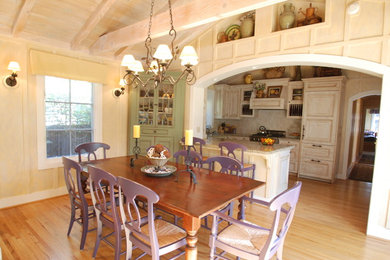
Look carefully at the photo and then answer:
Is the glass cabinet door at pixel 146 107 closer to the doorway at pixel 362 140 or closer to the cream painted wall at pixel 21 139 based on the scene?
the cream painted wall at pixel 21 139

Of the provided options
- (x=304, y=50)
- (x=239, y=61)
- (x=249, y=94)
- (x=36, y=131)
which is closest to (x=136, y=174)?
(x=36, y=131)

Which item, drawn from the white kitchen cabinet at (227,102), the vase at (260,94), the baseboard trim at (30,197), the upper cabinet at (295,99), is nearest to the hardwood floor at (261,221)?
the baseboard trim at (30,197)

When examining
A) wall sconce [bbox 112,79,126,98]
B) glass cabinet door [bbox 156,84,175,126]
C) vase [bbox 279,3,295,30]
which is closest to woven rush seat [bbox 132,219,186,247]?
glass cabinet door [bbox 156,84,175,126]

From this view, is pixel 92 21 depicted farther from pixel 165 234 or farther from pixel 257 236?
pixel 257 236

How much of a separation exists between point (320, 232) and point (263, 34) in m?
3.01

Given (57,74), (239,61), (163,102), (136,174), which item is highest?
(239,61)

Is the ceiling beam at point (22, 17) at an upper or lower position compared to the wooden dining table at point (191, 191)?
upper

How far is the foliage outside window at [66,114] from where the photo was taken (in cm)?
375

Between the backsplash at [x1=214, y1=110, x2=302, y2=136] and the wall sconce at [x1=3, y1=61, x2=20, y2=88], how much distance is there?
5167mm

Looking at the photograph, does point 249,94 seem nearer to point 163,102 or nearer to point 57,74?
point 163,102

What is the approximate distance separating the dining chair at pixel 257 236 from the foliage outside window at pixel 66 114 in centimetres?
335

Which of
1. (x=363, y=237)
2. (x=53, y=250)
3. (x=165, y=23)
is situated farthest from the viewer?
(x=165, y=23)

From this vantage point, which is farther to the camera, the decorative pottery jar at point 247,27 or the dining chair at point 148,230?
the decorative pottery jar at point 247,27

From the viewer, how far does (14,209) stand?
326cm
